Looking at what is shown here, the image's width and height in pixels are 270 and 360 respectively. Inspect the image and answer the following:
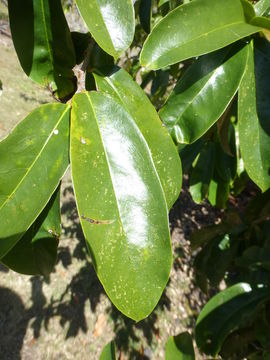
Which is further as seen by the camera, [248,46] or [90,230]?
[248,46]

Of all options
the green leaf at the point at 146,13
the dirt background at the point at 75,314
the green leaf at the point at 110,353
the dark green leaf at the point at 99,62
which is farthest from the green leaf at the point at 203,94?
the dirt background at the point at 75,314

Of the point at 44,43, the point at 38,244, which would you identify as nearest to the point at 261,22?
the point at 44,43

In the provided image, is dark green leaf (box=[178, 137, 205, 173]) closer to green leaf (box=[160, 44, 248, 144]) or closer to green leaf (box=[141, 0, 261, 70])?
green leaf (box=[160, 44, 248, 144])

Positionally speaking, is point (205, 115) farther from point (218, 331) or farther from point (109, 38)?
point (218, 331)

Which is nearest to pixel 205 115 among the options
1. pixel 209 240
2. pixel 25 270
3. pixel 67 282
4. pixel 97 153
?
pixel 97 153

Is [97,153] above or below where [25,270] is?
above

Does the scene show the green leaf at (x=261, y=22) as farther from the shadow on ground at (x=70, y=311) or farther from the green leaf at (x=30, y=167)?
the shadow on ground at (x=70, y=311)
